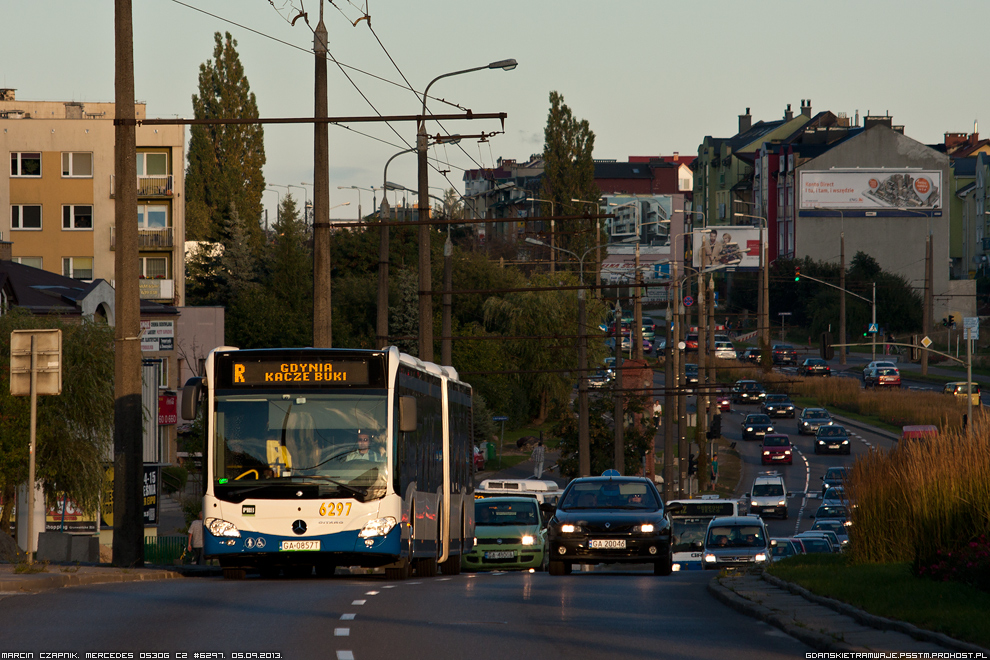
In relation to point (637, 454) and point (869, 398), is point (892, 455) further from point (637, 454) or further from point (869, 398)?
point (869, 398)

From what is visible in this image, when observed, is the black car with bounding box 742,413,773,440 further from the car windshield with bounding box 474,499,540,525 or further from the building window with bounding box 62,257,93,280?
the car windshield with bounding box 474,499,540,525

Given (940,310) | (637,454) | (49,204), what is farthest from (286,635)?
(940,310)

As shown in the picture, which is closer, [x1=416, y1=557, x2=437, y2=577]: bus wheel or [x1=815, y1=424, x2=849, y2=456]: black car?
[x1=416, y1=557, x2=437, y2=577]: bus wheel

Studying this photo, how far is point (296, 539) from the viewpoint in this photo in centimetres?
1689

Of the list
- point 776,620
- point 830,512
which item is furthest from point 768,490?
point 776,620

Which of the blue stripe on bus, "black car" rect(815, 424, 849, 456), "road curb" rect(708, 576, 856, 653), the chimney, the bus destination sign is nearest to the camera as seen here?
"road curb" rect(708, 576, 856, 653)

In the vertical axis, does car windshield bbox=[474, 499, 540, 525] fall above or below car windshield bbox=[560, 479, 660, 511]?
below

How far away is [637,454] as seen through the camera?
57281 mm

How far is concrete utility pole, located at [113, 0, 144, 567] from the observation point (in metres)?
20.9

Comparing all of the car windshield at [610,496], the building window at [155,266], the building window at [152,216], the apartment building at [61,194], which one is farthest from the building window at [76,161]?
the car windshield at [610,496]

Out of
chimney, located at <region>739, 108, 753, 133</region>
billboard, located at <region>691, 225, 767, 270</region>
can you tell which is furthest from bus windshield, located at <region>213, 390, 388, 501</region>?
chimney, located at <region>739, 108, 753, 133</region>

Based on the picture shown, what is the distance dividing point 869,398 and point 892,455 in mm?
65815

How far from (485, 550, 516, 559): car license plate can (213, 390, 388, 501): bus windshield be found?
10.5 metres

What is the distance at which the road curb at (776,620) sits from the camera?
405 inches
